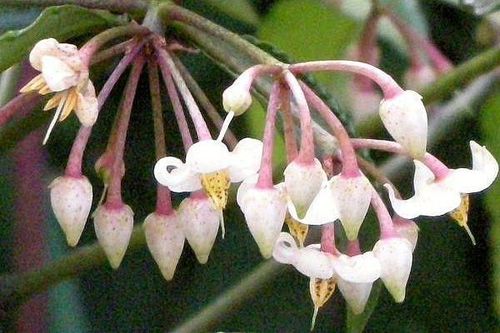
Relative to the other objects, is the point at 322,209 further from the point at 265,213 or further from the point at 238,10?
the point at 238,10

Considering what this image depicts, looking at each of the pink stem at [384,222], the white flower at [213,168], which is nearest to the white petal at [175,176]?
the white flower at [213,168]

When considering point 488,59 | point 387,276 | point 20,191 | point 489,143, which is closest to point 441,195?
point 387,276

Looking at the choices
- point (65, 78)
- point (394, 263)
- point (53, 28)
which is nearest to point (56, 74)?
point (65, 78)

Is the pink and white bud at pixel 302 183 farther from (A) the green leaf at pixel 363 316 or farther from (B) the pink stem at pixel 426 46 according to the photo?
(B) the pink stem at pixel 426 46

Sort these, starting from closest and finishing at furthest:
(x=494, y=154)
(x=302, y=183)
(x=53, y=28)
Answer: (x=302, y=183) → (x=53, y=28) → (x=494, y=154)

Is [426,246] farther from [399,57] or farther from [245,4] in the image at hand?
[245,4]

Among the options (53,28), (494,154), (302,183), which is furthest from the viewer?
(494,154)

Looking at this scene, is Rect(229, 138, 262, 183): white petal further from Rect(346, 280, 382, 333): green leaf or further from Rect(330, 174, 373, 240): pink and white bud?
Rect(346, 280, 382, 333): green leaf

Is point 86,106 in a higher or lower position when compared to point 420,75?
higher
